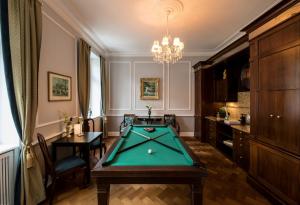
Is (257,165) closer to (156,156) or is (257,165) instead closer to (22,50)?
(156,156)

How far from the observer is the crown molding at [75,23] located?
290cm

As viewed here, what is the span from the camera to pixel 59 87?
3133 mm

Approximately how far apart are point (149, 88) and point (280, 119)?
173 inches

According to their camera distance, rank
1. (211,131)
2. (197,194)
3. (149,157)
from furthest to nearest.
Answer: (211,131)
(149,157)
(197,194)

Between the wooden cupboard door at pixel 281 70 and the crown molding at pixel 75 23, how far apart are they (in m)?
3.54

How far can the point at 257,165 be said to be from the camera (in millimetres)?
2709

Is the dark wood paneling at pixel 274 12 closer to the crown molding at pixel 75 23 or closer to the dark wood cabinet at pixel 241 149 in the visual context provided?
the dark wood cabinet at pixel 241 149

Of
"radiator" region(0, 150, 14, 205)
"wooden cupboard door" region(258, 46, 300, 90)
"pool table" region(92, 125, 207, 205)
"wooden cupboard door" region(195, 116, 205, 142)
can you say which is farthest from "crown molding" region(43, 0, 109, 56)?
"wooden cupboard door" region(195, 116, 205, 142)

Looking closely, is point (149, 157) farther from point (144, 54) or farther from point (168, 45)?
point (144, 54)

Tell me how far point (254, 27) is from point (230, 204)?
271 cm

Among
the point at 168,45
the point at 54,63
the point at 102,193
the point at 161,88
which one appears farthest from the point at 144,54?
the point at 102,193

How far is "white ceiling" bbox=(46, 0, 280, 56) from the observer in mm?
3010

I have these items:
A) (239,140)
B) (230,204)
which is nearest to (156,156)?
(230,204)

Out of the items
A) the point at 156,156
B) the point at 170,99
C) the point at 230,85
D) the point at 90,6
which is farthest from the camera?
the point at 170,99
